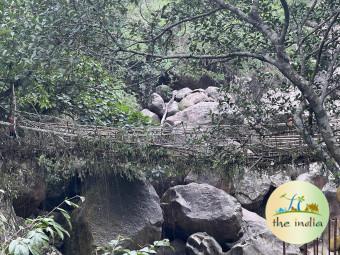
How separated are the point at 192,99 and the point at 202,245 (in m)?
3.30

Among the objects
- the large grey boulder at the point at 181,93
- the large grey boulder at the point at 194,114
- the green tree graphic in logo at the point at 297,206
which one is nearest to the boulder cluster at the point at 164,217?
the large grey boulder at the point at 194,114

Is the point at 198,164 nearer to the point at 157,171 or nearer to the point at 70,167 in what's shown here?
the point at 157,171

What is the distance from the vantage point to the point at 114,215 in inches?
253

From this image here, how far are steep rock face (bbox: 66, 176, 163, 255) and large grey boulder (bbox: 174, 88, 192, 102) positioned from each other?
3.19 m

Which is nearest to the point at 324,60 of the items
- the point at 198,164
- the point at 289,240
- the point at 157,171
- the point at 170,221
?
the point at 198,164

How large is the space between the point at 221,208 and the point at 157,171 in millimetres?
1487

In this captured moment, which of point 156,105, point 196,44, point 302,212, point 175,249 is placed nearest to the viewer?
point 302,212

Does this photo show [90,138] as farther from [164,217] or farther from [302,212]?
[302,212]

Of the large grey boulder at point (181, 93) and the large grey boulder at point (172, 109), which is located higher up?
the large grey boulder at point (181, 93)

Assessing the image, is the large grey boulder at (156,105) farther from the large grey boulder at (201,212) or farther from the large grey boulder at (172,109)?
the large grey boulder at (201,212)

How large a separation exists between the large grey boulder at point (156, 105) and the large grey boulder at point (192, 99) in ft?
0.98

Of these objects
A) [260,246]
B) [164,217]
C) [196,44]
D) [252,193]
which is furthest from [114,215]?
[196,44]

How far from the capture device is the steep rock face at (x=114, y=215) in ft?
20.5

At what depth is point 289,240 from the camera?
263 centimetres
